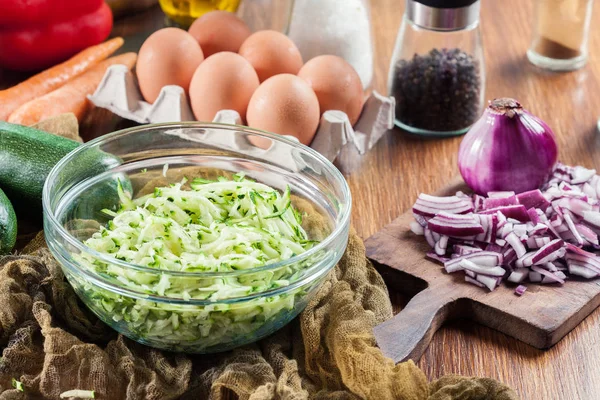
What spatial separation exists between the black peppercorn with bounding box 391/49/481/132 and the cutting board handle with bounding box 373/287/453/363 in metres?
0.70

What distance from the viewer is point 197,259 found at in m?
1.32

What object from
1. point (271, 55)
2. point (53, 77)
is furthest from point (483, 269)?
point (53, 77)

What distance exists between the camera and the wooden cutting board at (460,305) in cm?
145

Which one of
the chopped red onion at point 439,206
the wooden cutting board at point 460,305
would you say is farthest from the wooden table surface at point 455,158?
the chopped red onion at point 439,206

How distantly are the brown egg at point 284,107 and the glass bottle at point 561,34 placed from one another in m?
0.91

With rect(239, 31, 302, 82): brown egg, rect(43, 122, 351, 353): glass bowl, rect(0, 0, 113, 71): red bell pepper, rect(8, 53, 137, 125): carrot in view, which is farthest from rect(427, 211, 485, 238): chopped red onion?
rect(0, 0, 113, 71): red bell pepper

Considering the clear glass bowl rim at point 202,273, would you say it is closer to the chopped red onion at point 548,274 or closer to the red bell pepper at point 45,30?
the chopped red onion at point 548,274

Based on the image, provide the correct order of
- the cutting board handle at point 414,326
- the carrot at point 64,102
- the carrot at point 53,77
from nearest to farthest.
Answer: the cutting board handle at point 414,326
the carrot at point 64,102
the carrot at point 53,77

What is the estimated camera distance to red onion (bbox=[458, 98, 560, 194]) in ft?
5.91

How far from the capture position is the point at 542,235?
1.65 m

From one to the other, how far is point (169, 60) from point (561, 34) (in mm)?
1153

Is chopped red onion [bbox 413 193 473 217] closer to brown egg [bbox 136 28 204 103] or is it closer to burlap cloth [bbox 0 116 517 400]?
burlap cloth [bbox 0 116 517 400]

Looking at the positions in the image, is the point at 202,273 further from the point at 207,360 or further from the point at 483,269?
the point at 483,269

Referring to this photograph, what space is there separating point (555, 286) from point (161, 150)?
771 millimetres
